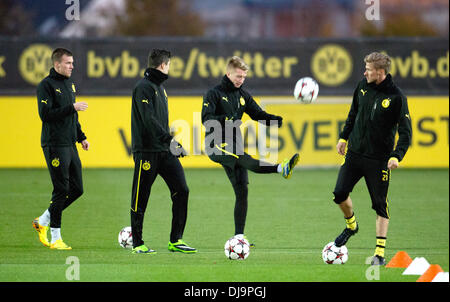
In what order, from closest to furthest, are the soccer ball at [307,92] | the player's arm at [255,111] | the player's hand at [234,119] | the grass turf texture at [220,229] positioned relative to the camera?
the grass turf texture at [220,229] → the player's hand at [234,119] → the player's arm at [255,111] → the soccer ball at [307,92]

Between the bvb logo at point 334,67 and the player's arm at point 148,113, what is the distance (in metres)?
11.4

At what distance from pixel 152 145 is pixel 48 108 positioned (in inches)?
50.8

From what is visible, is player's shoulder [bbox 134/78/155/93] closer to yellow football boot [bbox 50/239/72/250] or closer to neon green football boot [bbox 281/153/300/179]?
neon green football boot [bbox 281/153/300/179]

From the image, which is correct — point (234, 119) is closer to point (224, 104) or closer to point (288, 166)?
point (224, 104)

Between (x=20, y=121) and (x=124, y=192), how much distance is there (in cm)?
499

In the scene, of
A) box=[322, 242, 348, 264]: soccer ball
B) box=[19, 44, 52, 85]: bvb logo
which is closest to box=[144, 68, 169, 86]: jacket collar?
box=[322, 242, 348, 264]: soccer ball

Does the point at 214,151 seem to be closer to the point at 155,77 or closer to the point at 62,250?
the point at 155,77

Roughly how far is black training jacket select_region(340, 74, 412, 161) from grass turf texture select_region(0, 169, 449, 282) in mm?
1190

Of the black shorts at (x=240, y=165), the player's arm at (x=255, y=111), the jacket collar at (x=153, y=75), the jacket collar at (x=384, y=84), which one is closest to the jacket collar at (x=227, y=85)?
the player's arm at (x=255, y=111)

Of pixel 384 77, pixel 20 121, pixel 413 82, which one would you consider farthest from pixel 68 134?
pixel 413 82

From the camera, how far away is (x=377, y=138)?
885 centimetres

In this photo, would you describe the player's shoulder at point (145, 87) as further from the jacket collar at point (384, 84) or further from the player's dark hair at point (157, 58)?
the jacket collar at point (384, 84)

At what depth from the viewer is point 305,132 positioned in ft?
66.3

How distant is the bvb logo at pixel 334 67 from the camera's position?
19.9 metres
